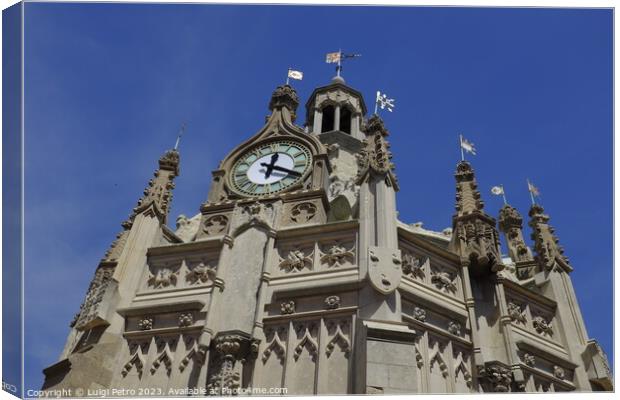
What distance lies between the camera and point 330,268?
12.2 metres

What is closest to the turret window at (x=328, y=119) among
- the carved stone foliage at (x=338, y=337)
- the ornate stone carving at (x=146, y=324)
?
the ornate stone carving at (x=146, y=324)

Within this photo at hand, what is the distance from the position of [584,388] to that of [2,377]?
1047cm

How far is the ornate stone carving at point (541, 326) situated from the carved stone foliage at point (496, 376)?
8.44ft

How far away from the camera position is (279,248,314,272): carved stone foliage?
12.4 m

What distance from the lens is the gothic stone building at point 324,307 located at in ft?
35.3

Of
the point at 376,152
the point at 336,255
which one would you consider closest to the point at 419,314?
the point at 336,255

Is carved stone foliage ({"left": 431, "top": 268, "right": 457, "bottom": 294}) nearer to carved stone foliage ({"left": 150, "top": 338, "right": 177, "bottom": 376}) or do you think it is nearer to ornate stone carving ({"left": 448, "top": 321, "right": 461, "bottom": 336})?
ornate stone carving ({"left": 448, "top": 321, "right": 461, "bottom": 336})

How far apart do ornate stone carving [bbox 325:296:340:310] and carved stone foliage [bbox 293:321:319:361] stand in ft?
1.31

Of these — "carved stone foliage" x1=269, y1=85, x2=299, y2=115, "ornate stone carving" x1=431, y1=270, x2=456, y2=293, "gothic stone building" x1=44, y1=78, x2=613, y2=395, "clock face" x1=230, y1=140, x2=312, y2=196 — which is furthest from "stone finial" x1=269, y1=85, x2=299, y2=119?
"ornate stone carving" x1=431, y1=270, x2=456, y2=293

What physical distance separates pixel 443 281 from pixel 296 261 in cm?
295

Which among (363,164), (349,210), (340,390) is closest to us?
(340,390)

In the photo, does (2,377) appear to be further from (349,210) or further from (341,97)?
(341,97)

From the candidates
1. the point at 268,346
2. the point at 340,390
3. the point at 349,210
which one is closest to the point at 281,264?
the point at 268,346

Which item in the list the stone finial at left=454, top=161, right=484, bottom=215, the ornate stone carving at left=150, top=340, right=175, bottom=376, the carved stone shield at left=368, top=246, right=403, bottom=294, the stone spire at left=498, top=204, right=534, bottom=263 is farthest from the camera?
the stone spire at left=498, top=204, right=534, bottom=263
